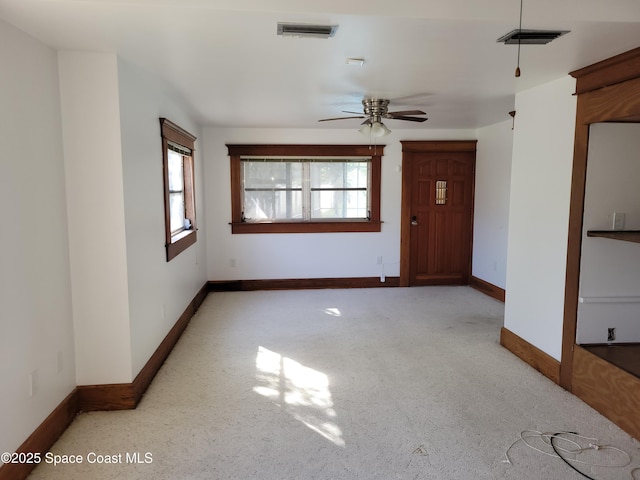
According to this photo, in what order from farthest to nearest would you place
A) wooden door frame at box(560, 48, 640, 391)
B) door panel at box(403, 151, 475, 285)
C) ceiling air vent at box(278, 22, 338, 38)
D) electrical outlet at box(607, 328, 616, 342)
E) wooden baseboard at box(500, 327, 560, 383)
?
1. door panel at box(403, 151, 475, 285)
2. wooden baseboard at box(500, 327, 560, 383)
3. electrical outlet at box(607, 328, 616, 342)
4. wooden door frame at box(560, 48, 640, 391)
5. ceiling air vent at box(278, 22, 338, 38)

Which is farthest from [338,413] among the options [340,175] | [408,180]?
[408,180]

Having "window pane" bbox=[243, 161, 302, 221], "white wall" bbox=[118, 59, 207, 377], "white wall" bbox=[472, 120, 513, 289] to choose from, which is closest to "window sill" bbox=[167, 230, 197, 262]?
"white wall" bbox=[118, 59, 207, 377]

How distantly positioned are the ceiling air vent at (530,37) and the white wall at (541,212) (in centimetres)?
93

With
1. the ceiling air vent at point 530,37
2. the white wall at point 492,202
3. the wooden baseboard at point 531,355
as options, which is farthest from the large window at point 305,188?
the ceiling air vent at point 530,37

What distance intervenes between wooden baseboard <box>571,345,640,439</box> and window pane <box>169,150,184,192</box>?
12.3 feet

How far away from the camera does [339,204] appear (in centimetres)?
614

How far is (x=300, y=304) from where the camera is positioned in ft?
17.4

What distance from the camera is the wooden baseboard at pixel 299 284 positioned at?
19.8 feet

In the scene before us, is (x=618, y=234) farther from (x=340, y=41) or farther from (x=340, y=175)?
(x=340, y=175)

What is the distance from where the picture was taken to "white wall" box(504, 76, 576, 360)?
3.09 metres

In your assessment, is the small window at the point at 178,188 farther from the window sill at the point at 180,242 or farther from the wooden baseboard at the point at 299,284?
the wooden baseboard at the point at 299,284

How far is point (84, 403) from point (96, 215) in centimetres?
120

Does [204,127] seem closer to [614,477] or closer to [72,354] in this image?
[72,354]

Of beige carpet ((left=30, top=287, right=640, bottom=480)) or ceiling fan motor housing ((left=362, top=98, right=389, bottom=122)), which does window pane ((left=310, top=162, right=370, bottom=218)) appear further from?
beige carpet ((left=30, top=287, right=640, bottom=480))
